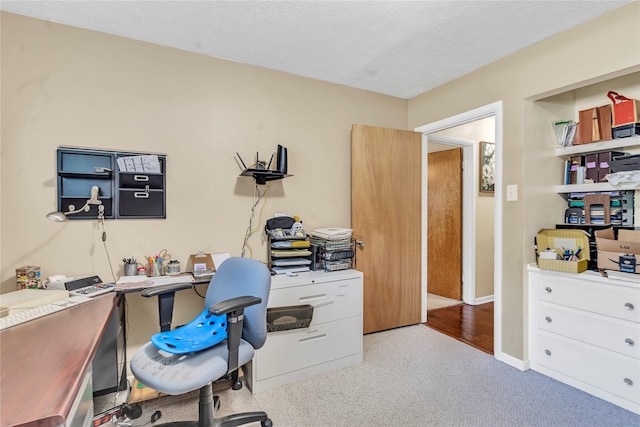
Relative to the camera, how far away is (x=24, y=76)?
2008 millimetres

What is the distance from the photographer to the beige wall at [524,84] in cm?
194

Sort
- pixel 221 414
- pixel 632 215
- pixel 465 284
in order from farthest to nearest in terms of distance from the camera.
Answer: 1. pixel 465 284
2. pixel 632 215
3. pixel 221 414

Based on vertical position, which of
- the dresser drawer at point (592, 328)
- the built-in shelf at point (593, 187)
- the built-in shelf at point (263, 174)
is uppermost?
the built-in shelf at point (263, 174)

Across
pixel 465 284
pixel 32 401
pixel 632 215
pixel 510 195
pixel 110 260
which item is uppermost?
pixel 510 195

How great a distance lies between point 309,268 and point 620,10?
2660 millimetres

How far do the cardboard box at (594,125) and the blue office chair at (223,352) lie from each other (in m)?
2.53

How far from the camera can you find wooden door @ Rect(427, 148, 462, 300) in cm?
413

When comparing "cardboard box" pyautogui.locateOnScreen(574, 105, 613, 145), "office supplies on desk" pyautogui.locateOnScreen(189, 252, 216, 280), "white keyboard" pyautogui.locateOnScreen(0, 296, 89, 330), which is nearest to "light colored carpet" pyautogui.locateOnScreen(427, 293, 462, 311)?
"cardboard box" pyautogui.locateOnScreen(574, 105, 613, 145)

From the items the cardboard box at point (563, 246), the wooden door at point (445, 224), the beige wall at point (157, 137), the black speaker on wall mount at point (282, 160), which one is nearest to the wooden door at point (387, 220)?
the beige wall at point (157, 137)

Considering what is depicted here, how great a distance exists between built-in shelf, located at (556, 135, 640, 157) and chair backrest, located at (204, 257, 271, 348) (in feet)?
8.14

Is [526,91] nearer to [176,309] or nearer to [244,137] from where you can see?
[244,137]

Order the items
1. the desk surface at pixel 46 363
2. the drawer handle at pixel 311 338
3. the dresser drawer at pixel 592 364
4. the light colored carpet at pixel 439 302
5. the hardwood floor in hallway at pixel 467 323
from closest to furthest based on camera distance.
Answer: the desk surface at pixel 46 363 < the dresser drawer at pixel 592 364 < the drawer handle at pixel 311 338 < the hardwood floor in hallway at pixel 467 323 < the light colored carpet at pixel 439 302

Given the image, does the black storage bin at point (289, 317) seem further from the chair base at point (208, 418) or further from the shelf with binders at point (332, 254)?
the chair base at point (208, 418)

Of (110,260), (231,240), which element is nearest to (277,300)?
(231,240)
